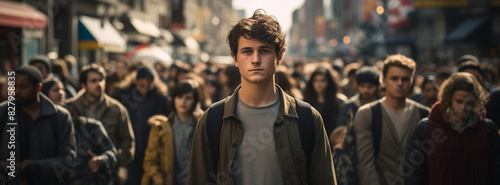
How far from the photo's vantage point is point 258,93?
10.7 ft

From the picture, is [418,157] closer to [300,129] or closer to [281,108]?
[300,129]

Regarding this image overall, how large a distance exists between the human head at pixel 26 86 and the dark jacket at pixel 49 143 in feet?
0.24

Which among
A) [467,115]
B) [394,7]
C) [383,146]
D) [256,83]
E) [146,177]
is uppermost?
[394,7]

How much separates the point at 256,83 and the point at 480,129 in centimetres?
208

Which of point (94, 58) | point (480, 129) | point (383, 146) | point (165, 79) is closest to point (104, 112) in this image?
point (383, 146)

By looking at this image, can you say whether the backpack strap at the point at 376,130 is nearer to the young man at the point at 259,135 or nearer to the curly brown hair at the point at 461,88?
the curly brown hair at the point at 461,88

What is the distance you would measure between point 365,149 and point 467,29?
29011 millimetres

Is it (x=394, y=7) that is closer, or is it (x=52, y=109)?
(x=52, y=109)

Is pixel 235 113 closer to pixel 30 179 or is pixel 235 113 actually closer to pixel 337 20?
pixel 30 179

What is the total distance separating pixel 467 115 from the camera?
14.0ft

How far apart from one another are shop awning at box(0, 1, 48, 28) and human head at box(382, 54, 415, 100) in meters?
12.2

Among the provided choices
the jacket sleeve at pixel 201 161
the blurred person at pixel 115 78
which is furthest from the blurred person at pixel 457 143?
the blurred person at pixel 115 78

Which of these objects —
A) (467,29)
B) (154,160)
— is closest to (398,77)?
(154,160)

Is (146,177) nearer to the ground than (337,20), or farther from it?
nearer to the ground
